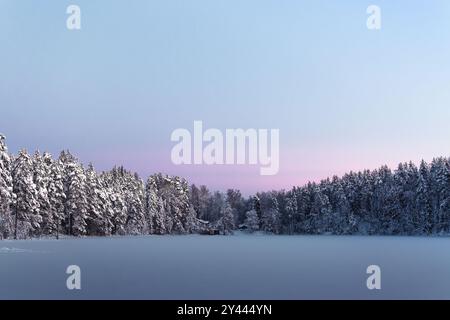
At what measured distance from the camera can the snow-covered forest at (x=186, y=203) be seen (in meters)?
66.8

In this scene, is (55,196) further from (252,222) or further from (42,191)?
(252,222)

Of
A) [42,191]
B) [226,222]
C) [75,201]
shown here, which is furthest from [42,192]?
[226,222]

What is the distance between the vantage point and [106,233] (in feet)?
277

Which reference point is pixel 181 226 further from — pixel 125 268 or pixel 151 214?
pixel 125 268

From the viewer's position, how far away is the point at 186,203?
383 ft

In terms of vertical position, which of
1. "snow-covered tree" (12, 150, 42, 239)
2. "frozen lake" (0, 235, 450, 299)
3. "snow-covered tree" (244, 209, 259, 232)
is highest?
"snow-covered tree" (12, 150, 42, 239)

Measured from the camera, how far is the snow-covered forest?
6681 centimetres

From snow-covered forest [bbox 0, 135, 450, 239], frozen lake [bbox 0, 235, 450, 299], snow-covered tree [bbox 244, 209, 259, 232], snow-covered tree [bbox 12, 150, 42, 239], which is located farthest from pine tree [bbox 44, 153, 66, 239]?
snow-covered tree [bbox 244, 209, 259, 232]

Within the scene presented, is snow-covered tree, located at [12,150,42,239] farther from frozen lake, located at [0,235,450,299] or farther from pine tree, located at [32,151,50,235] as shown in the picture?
frozen lake, located at [0,235,450,299]

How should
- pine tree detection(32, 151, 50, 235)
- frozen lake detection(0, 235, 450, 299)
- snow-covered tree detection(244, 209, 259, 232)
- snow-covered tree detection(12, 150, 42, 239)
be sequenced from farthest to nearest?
snow-covered tree detection(244, 209, 259, 232) < pine tree detection(32, 151, 50, 235) < snow-covered tree detection(12, 150, 42, 239) < frozen lake detection(0, 235, 450, 299)
